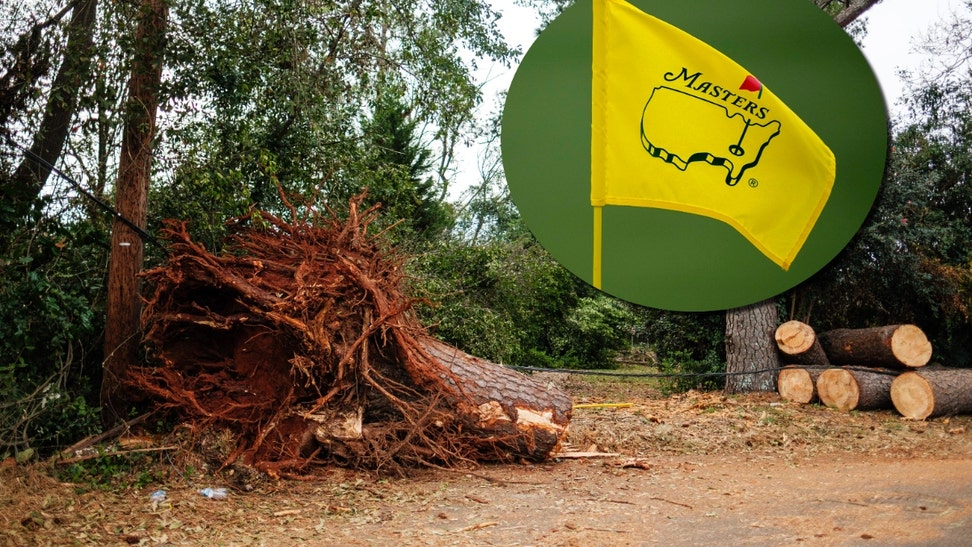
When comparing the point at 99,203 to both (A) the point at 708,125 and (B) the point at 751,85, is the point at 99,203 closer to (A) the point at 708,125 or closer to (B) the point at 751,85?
(A) the point at 708,125

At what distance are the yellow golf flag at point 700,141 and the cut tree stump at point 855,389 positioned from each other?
A: 6142mm

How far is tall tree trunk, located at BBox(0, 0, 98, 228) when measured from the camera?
5.98 meters

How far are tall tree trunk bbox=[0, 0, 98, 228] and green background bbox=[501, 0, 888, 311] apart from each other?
377 cm

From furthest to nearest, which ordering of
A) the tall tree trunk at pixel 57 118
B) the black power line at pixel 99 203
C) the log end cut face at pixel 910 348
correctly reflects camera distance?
the log end cut face at pixel 910 348 < the black power line at pixel 99 203 < the tall tree trunk at pixel 57 118

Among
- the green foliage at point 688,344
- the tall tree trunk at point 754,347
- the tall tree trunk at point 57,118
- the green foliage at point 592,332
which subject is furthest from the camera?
the green foliage at point 592,332

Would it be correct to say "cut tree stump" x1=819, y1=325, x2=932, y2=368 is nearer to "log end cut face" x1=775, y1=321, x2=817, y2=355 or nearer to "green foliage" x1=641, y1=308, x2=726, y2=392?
"log end cut face" x1=775, y1=321, x2=817, y2=355

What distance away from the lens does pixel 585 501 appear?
5242 millimetres

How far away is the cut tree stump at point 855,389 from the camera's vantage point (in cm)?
884

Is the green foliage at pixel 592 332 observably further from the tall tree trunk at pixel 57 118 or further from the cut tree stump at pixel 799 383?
the tall tree trunk at pixel 57 118

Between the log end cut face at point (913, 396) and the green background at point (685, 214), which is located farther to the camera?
the log end cut face at point (913, 396)

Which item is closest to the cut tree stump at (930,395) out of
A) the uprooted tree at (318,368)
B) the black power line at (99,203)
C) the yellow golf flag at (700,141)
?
the uprooted tree at (318,368)

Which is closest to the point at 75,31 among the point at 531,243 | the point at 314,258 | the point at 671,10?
the point at 314,258

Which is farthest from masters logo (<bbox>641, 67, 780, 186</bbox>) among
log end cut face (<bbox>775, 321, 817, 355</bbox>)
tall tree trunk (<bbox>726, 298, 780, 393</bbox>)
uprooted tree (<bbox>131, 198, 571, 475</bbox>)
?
tall tree trunk (<bbox>726, 298, 780, 393</bbox>)

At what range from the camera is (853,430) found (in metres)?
7.88
